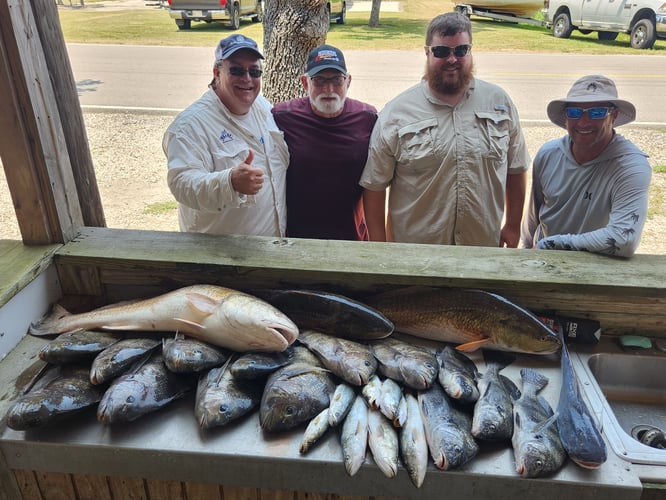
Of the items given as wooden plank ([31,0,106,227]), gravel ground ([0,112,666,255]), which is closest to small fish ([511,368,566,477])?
wooden plank ([31,0,106,227])

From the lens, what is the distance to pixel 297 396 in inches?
71.8

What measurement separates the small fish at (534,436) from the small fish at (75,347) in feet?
5.08

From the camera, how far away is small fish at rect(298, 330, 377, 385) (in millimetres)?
1955

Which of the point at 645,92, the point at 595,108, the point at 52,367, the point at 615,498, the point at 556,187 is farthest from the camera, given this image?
the point at 645,92

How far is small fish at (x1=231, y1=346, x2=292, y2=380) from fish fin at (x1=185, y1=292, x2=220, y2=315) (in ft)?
0.74

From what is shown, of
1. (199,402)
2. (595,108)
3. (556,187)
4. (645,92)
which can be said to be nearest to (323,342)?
(199,402)

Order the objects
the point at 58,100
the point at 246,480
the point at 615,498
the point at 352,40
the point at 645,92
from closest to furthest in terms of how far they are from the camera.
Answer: the point at 615,498, the point at 246,480, the point at 58,100, the point at 645,92, the point at 352,40

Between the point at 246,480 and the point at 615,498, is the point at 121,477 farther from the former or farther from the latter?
the point at 615,498

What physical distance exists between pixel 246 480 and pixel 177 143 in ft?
5.14

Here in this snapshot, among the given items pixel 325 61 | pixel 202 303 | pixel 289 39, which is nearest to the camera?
pixel 202 303

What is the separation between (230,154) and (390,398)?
58.6 inches

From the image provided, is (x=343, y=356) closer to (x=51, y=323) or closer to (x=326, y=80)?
(x=51, y=323)

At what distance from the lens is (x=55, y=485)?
1.90 m

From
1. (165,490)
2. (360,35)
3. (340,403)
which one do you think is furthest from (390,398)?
(360,35)
